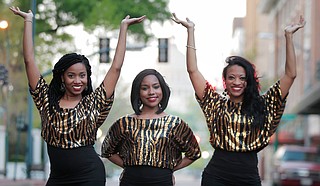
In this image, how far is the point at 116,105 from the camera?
218 feet

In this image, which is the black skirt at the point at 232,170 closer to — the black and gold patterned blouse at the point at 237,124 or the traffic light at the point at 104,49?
the black and gold patterned blouse at the point at 237,124

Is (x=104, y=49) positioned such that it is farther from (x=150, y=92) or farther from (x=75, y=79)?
(x=75, y=79)

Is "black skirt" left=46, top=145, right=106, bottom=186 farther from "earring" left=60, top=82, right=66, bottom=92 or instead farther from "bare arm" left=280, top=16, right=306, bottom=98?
"bare arm" left=280, top=16, right=306, bottom=98

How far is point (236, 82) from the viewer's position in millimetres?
9125

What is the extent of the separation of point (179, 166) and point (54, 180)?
1415 mm

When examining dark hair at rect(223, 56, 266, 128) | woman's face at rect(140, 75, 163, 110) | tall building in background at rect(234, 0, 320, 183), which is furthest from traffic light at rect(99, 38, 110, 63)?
dark hair at rect(223, 56, 266, 128)

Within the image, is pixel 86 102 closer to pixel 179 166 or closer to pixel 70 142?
pixel 70 142

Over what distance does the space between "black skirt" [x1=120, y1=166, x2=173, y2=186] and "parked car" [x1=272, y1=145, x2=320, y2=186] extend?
21892 mm

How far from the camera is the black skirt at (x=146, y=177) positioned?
358 inches

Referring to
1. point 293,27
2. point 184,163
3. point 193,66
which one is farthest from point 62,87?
point 293,27

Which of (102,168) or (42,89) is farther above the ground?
(42,89)

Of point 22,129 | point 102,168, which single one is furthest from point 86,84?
point 22,129

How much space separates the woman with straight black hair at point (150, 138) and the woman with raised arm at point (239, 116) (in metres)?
0.32

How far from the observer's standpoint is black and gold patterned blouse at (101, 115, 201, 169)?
9164 mm
